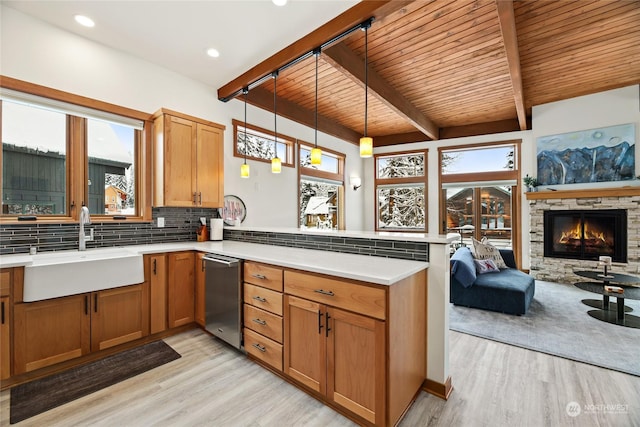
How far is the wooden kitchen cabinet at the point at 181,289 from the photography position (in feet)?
9.02

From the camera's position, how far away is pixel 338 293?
164 cm

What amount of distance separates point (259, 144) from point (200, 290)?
2545 millimetres

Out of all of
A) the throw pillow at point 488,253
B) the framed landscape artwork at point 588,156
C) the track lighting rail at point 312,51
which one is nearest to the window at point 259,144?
the track lighting rail at point 312,51

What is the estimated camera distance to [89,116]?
9.01ft

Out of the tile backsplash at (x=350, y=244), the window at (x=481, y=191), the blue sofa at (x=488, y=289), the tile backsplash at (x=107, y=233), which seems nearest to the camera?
the tile backsplash at (x=350, y=244)

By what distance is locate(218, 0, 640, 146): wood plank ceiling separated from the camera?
2.59 m

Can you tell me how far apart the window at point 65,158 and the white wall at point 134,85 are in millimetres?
195

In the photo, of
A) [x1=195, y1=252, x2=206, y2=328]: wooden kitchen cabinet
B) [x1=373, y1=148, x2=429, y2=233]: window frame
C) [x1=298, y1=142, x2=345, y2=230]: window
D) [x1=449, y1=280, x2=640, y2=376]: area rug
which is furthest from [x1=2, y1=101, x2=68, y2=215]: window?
[x1=373, y1=148, x2=429, y2=233]: window frame

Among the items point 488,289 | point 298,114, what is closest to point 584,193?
point 488,289

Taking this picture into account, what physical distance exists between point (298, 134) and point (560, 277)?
5.36 m

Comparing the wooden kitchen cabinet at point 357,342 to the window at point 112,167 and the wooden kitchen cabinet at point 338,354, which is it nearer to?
the wooden kitchen cabinet at point 338,354

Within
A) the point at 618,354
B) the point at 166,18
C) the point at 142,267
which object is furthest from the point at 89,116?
the point at 618,354

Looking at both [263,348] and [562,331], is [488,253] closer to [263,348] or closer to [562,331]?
[562,331]

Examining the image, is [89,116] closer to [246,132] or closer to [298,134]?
[246,132]
